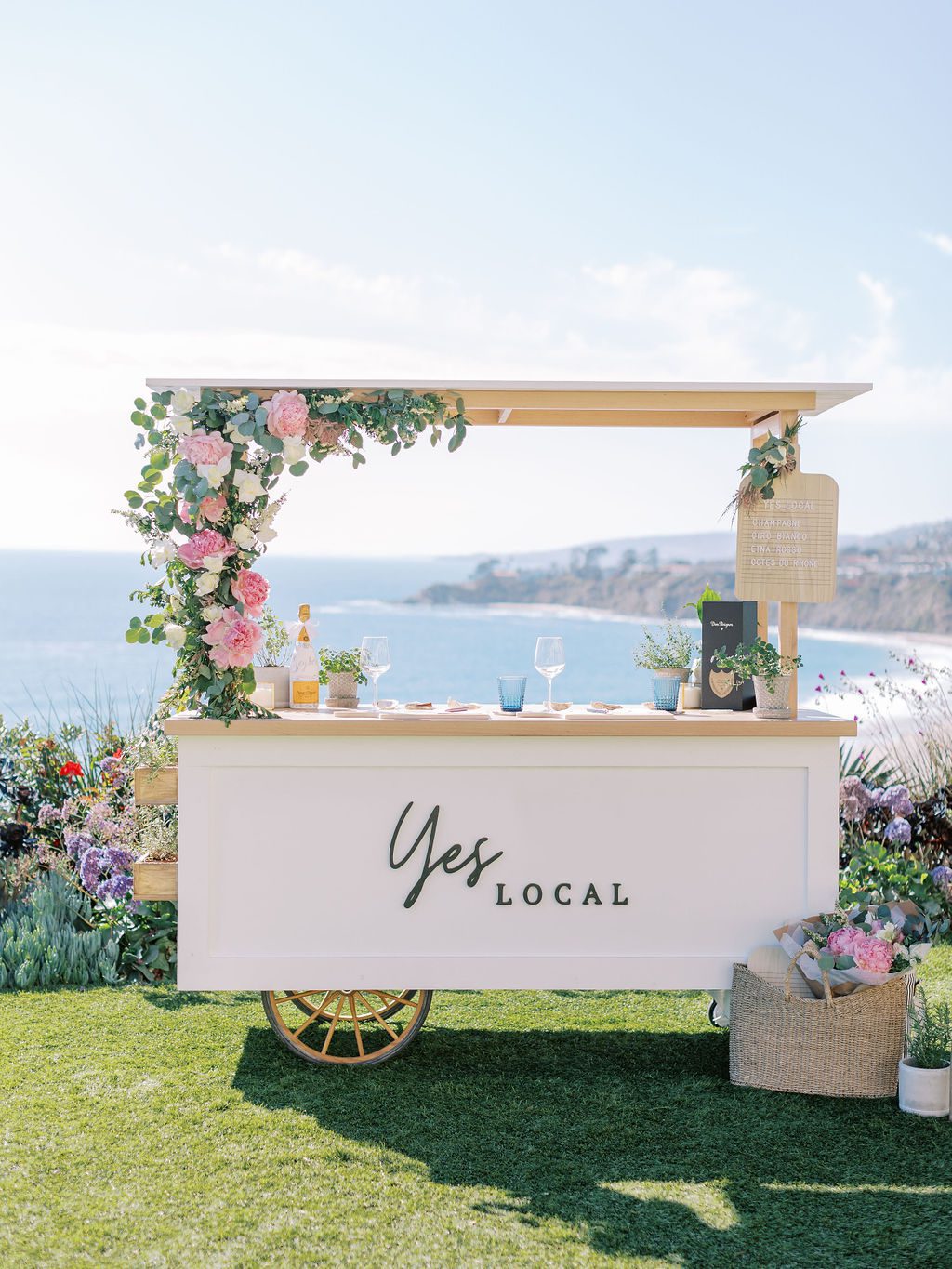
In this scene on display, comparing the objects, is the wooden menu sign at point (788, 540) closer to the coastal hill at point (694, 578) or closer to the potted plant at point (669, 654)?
the potted plant at point (669, 654)

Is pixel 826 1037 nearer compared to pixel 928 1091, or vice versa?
pixel 928 1091

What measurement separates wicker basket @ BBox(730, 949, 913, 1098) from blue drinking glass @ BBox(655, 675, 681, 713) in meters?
0.83

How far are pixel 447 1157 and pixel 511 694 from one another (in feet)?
4.33

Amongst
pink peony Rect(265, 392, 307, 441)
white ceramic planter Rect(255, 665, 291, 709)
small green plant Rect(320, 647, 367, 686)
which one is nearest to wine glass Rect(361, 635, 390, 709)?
small green plant Rect(320, 647, 367, 686)

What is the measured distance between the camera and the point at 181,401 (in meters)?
3.48

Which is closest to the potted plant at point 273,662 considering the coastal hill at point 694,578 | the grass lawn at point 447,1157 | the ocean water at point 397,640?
the grass lawn at point 447,1157

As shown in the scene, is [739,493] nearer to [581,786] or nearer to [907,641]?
[581,786]

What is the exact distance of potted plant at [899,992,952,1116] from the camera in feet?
10.9

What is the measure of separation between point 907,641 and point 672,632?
3329 cm

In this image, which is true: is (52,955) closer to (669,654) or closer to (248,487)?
(248,487)

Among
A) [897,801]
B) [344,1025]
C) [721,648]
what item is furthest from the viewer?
[897,801]

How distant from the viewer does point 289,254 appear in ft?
105

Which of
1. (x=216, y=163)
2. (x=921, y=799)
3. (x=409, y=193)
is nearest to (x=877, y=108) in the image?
(x=409, y=193)

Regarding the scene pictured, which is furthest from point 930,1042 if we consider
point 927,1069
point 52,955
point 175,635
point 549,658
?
point 52,955
